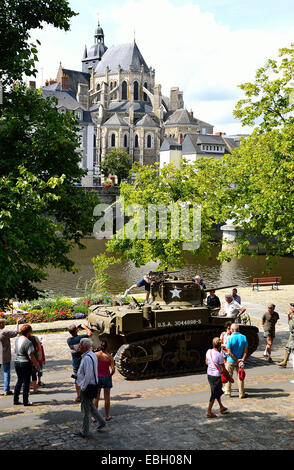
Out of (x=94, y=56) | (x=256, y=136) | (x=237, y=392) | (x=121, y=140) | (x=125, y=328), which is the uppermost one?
(x=94, y=56)

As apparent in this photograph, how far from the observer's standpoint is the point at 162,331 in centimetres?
1338

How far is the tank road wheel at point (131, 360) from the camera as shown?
1249cm

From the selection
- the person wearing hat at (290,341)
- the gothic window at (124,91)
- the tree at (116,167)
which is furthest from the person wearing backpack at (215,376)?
the gothic window at (124,91)

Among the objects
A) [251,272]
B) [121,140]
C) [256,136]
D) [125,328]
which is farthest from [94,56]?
[125,328]

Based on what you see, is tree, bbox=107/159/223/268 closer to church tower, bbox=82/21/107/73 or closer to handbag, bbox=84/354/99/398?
Result: handbag, bbox=84/354/99/398

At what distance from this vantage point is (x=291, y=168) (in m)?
17.8

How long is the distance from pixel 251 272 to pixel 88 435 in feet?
120

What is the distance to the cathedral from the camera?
111875 mm

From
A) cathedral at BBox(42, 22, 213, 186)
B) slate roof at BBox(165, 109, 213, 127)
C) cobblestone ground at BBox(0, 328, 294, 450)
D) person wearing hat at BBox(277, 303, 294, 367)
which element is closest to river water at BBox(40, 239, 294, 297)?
person wearing hat at BBox(277, 303, 294, 367)

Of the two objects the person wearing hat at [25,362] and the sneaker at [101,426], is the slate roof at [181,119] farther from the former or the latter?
the sneaker at [101,426]

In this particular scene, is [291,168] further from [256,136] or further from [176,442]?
[176,442]

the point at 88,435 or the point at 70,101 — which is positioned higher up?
the point at 70,101

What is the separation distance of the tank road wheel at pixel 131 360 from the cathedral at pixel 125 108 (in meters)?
86.2
